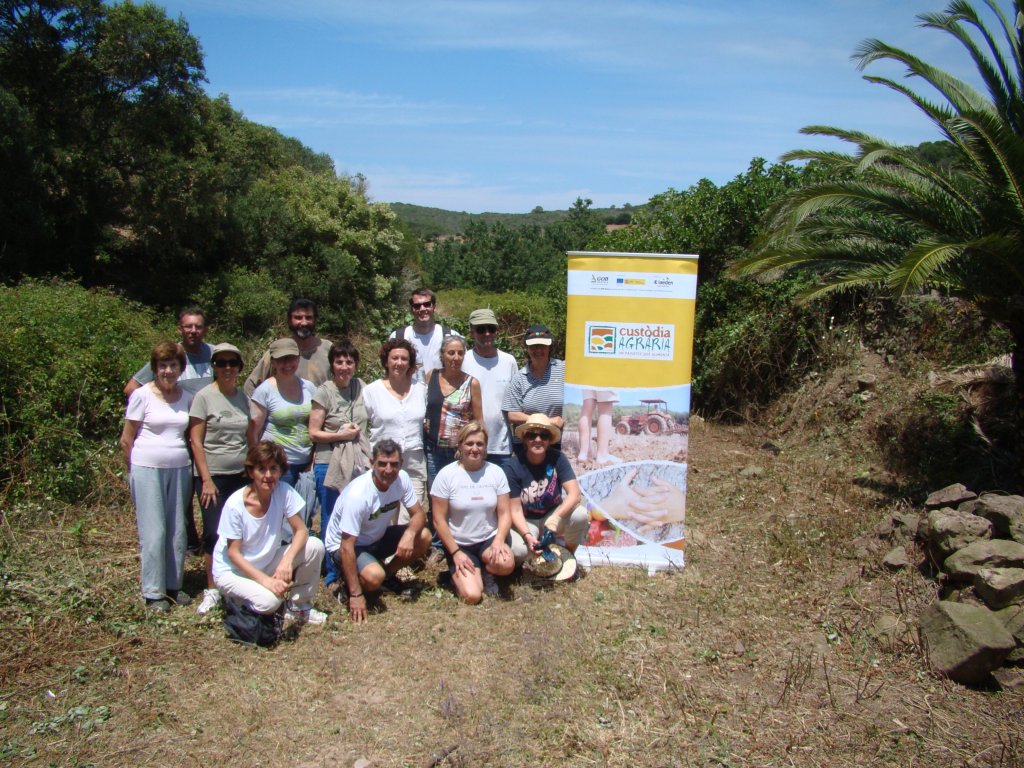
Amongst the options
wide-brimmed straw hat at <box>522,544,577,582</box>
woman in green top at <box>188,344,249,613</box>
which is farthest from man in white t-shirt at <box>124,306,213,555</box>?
wide-brimmed straw hat at <box>522,544,577,582</box>

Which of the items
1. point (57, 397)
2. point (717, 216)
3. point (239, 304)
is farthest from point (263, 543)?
point (239, 304)

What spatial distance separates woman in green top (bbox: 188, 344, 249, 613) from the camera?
4863 millimetres

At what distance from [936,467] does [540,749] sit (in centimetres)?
551

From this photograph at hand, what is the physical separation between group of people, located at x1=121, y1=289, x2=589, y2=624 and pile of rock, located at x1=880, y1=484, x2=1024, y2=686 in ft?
7.88

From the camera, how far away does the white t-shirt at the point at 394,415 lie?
5.25m

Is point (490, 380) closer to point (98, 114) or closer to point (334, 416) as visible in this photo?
point (334, 416)

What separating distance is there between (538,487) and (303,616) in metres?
1.80

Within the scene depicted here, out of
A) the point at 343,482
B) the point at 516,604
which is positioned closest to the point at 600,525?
the point at 516,604

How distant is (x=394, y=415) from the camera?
Result: 525 cm

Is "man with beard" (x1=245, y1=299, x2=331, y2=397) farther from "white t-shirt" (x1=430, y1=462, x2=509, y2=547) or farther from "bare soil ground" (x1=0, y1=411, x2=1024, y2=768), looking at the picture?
"bare soil ground" (x1=0, y1=411, x2=1024, y2=768)

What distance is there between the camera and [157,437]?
476 cm

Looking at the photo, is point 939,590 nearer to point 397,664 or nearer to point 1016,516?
point 1016,516

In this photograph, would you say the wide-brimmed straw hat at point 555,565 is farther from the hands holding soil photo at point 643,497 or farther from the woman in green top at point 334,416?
the woman in green top at point 334,416

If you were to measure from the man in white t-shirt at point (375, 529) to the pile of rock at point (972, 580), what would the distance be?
127 inches
